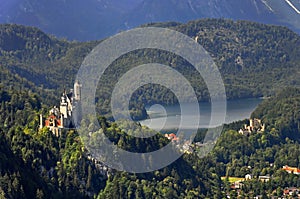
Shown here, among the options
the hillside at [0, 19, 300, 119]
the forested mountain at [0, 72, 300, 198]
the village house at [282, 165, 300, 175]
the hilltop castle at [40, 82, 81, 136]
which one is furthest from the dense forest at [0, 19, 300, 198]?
the village house at [282, 165, 300, 175]

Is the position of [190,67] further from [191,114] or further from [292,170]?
[292,170]

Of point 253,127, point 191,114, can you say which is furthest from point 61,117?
point 191,114

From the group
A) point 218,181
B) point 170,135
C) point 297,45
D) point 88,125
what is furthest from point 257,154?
point 297,45

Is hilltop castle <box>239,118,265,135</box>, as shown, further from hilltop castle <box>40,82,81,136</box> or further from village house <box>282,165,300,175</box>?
hilltop castle <box>40,82,81,136</box>

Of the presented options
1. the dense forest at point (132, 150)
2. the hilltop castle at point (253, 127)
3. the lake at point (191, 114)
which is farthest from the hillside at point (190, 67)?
the hilltop castle at point (253, 127)

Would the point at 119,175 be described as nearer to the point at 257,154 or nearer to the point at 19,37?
the point at 257,154

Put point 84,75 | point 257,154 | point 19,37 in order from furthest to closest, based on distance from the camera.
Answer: point 19,37 → point 84,75 → point 257,154

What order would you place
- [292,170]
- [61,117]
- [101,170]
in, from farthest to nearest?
[292,170]
[61,117]
[101,170]
